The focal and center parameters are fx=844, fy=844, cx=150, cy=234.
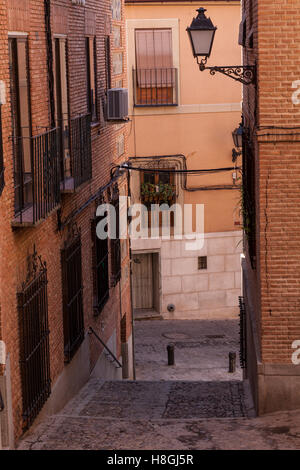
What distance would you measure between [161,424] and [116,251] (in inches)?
281

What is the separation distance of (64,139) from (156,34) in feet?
34.7

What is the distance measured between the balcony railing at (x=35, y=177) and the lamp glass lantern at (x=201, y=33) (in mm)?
2370

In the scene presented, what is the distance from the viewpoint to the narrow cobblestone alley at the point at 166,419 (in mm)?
9453

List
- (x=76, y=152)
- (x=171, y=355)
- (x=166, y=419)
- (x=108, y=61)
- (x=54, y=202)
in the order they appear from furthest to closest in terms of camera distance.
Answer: (x=171, y=355)
(x=108, y=61)
(x=76, y=152)
(x=166, y=419)
(x=54, y=202)

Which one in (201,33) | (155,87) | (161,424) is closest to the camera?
(161,424)

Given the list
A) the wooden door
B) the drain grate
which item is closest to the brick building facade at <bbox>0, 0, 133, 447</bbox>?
the drain grate

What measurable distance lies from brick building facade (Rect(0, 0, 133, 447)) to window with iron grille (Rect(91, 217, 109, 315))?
2 cm

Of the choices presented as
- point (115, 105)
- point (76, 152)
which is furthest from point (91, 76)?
point (76, 152)

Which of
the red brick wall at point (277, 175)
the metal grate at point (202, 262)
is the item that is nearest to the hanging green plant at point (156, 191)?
the metal grate at point (202, 262)

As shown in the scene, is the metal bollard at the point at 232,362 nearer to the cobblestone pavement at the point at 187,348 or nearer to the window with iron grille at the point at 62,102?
the cobblestone pavement at the point at 187,348

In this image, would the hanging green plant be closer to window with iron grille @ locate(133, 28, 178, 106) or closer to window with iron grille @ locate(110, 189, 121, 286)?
window with iron grille @ locate(133, 28, 178, 106)

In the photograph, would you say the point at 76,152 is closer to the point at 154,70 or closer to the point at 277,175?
the point at 277,175

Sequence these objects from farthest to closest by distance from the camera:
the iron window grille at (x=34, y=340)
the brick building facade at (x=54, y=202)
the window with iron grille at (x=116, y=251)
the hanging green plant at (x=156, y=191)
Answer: the hanging green plant at (x=156, y=191), the window with iron grille at (x=116, y=251), the iron window grille at (x=34, y=340), the brick building facade at (x=54, y=202)

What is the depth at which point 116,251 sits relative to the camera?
17250 mm
